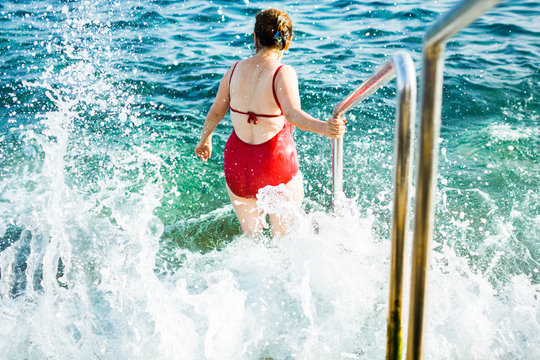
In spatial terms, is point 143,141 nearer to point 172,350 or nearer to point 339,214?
point 339,214

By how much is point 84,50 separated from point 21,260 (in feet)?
18.6

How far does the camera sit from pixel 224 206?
472 cm

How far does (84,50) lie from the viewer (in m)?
8.46

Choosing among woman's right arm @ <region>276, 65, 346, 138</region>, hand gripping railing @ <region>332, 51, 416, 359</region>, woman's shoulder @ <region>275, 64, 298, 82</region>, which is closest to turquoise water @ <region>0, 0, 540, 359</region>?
woman's right arm @ <region>276, 65, 346, 138</region>

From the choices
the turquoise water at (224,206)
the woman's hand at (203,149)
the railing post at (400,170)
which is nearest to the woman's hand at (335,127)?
the turquoise water at (224,206)

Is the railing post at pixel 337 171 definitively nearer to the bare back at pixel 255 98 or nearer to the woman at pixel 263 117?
the woman at pixel 263 117

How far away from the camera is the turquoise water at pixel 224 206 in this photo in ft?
9.31

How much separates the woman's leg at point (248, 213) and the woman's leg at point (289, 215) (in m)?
0.14

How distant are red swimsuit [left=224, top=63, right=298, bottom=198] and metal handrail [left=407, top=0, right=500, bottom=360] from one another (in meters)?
2.07

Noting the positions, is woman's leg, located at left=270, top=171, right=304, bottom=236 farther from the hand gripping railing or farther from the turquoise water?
the hand gripping railing

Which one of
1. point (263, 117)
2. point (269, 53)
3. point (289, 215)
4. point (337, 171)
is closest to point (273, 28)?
point (269, 53)

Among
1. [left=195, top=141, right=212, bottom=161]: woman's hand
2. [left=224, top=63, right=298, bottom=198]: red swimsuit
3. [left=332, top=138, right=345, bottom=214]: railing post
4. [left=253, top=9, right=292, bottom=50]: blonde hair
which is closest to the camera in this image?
[left=253, top=9, right=292, bottom=50]: blonde hair

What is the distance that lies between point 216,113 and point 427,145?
2683 mm

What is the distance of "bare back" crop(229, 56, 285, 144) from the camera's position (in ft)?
10.0
